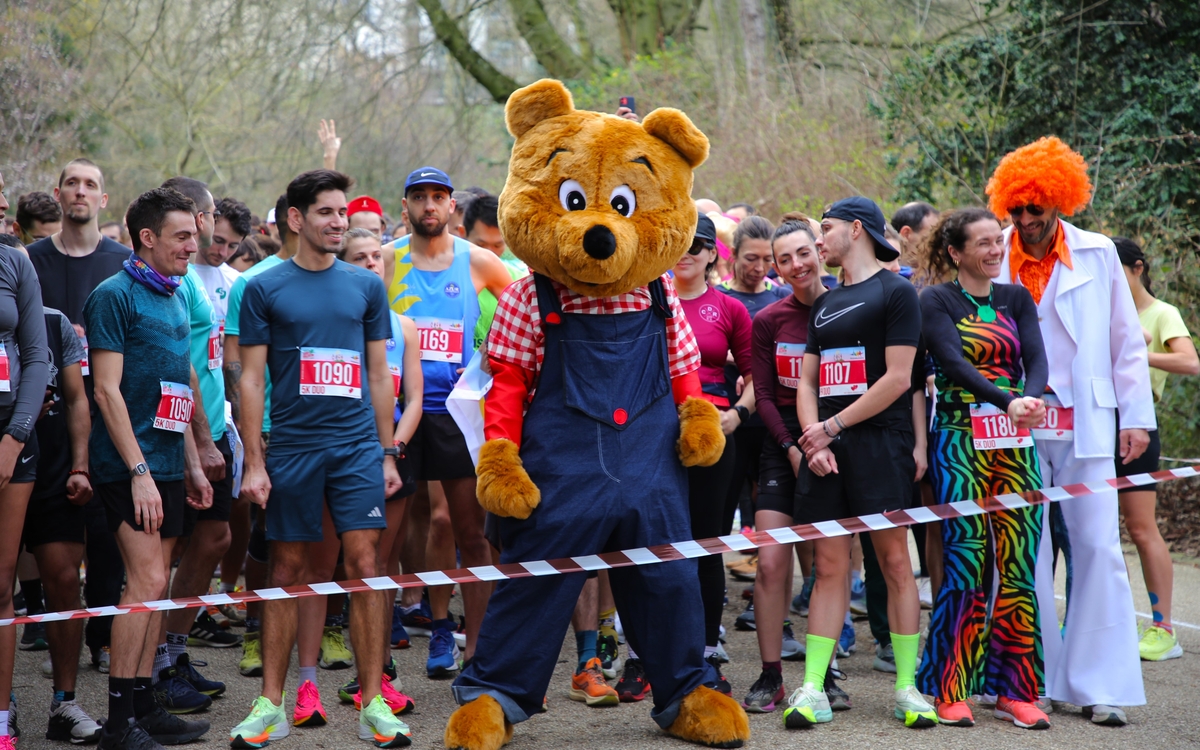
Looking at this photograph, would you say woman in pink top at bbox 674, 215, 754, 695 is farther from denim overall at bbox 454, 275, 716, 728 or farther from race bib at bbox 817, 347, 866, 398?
denim overall at bbox 454, 275, 716, 728

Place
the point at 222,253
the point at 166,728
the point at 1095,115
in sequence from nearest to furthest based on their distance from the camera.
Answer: the point at 166,728, the point at 222,253, the point at 1095,115

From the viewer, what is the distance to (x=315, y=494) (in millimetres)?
4609

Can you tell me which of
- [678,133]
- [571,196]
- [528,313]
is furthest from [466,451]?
[678,133]

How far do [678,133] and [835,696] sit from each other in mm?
2416

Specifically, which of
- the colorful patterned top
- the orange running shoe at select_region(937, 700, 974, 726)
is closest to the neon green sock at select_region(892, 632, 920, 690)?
the orange running shoe at select_region(937, 700, 974, 726)

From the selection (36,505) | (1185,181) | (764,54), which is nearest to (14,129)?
(764,54)

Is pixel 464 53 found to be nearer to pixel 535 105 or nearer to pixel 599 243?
pixel 535 105

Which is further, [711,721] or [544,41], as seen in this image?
[544,41]

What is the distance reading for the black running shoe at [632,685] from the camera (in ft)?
16.7

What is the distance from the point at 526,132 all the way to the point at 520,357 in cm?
87

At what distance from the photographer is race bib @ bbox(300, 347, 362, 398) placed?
4668 mm

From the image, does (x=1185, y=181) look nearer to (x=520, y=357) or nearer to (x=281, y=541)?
(x=520, y=357)

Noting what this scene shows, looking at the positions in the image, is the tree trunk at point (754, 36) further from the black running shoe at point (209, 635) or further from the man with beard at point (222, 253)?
the black running shoe at point (209, 635)

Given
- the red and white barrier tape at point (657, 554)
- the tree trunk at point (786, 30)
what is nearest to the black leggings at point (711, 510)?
the red and white barrier tape at point (657, 554)
